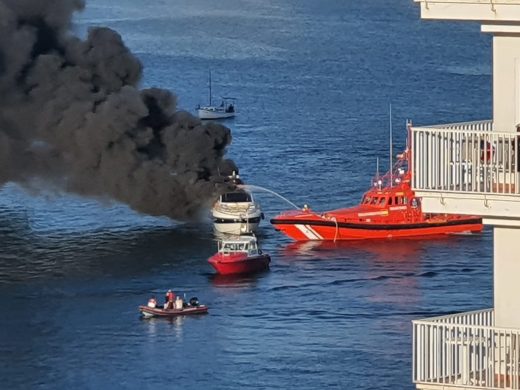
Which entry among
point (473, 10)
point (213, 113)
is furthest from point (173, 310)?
point (213, 113)

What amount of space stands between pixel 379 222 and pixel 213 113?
30.5 meters

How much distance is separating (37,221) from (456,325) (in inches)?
2040

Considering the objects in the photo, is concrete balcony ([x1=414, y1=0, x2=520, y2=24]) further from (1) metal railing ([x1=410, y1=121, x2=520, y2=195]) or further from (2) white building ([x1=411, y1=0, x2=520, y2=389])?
(1) metal railing ([x1=410, y1=121, x2=520, y2=195])

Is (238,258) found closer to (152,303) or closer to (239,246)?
(239,246)

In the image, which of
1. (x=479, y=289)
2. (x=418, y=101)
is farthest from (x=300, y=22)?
(x=479, y=289)

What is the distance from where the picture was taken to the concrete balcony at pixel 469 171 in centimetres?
1427

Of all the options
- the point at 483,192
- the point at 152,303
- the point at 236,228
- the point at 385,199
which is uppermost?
the point at 483,192

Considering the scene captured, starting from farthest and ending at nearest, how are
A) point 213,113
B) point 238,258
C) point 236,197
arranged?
1. point 213,113
2. point 236,197
3. point 238,258

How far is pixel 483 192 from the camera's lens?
1424cm

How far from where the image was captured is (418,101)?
91.0 meters

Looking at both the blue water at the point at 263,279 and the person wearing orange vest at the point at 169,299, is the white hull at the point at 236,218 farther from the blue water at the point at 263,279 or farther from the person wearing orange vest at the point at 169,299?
the person wearing orange vest at the point at 169,299

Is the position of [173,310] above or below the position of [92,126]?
below

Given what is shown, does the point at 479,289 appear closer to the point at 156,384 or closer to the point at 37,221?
the point at 156,384

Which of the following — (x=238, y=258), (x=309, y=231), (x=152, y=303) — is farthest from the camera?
(x=309, y=231)
